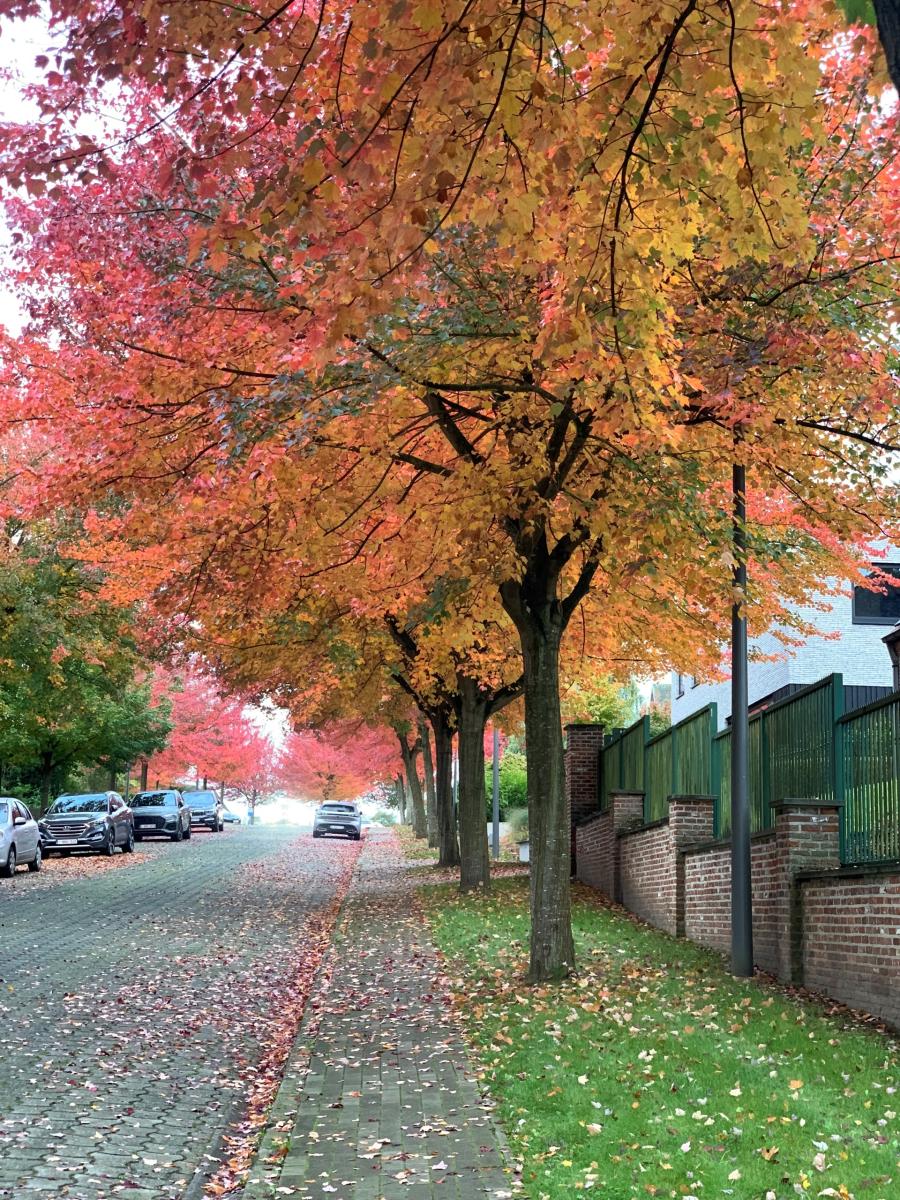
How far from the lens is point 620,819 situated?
62.3ft

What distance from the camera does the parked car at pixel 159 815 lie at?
43500 millimetres

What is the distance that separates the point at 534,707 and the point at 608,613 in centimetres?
539

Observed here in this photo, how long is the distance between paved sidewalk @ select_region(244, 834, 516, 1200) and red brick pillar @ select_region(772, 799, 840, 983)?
301 centimetres

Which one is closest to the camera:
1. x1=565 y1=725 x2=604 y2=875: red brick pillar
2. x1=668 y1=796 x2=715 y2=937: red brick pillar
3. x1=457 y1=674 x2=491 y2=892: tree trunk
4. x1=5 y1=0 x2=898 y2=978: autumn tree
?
x1=5 y1=0 x2=898 y2=978: autumn tree

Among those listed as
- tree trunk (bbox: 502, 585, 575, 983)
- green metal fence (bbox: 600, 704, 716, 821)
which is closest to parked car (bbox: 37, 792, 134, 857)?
green metal fence (bbox: 600, 704, 716, 821)

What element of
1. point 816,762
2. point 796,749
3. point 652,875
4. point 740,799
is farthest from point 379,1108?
point 652,875

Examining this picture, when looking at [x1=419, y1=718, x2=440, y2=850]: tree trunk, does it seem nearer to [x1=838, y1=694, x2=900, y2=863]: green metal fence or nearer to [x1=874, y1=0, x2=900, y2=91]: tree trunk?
[x1=838, y1=694, x2=900, y2=863]: green metal fence

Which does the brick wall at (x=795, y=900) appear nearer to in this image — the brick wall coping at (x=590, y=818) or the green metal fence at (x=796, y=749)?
the green metal fence at (x=796, y=749)

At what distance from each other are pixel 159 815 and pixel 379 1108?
38.2 meters

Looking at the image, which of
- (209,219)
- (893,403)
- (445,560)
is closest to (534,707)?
(445,560)

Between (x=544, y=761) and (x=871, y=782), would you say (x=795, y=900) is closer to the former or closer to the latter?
(x=871, y=782)

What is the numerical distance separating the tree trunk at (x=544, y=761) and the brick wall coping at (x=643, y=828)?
179 inches

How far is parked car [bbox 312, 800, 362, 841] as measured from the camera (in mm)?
54062

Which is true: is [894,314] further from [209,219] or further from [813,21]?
[209,219]
